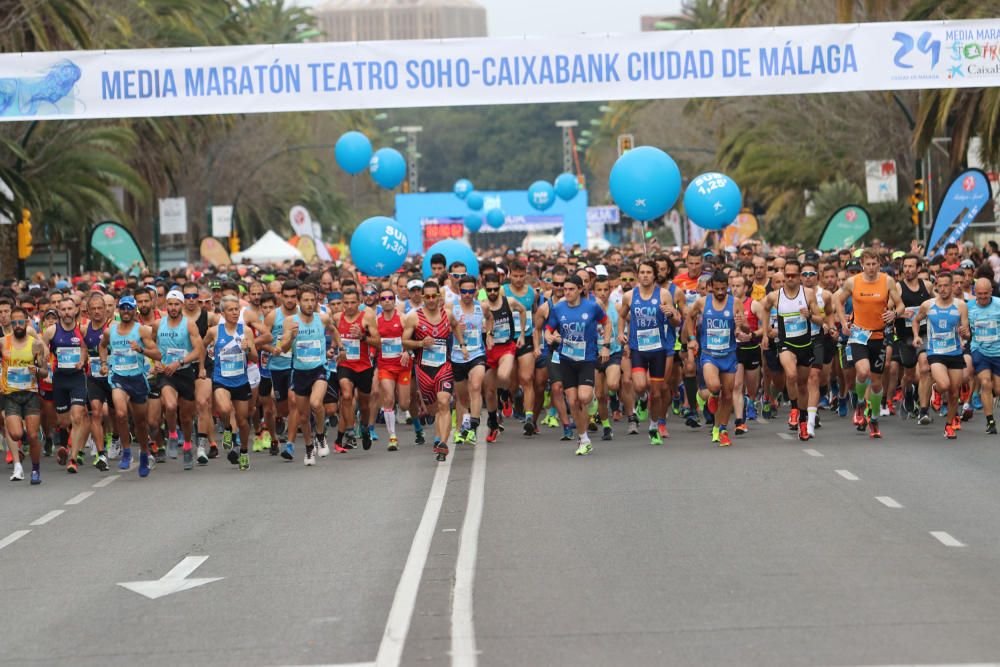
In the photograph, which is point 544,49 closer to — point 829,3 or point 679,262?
point 679,262

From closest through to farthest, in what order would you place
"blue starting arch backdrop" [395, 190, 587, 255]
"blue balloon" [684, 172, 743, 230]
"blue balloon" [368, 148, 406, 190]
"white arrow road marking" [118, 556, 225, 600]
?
"white arrow road marking" [118, 556, 225, 600] < "blue balloon" [684, 172, 743, 230] < "blue balloon" [368, 148, 406, 190] < "blue starting arch backdrop" [395, 190, 587, 255]

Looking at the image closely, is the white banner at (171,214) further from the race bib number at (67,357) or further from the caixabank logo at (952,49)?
the race bib number at (67,357)

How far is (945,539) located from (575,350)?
270 inches

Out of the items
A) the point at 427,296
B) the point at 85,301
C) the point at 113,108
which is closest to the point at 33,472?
the point at 85,301

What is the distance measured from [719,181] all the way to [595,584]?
64.2 ft

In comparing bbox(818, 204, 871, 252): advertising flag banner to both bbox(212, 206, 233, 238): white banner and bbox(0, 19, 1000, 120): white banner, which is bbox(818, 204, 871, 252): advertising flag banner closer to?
bbox(0, 19, 1000, 120): white banner

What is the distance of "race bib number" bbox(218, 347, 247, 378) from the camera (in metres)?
16.9

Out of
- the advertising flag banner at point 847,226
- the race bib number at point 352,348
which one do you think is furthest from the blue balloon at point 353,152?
the race bib number at point 352,348

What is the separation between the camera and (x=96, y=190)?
3844 cm

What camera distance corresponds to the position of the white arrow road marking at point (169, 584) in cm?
1007

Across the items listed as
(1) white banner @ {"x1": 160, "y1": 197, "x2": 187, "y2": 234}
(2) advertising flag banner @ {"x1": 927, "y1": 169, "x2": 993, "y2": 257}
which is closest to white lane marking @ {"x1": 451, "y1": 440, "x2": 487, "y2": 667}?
(2) advertising flag banner @ {"x1": 927, "y1": 169, "x2": 993, "y2": 257}

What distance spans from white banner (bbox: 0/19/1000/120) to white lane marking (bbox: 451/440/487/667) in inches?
378

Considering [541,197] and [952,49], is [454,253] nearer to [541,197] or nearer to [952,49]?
[952,49]

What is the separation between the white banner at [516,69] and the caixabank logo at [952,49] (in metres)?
0.01
